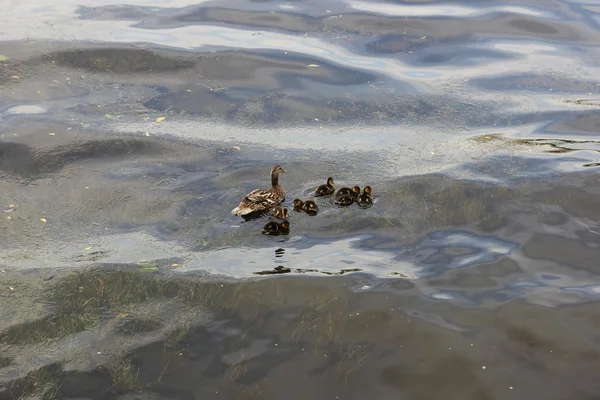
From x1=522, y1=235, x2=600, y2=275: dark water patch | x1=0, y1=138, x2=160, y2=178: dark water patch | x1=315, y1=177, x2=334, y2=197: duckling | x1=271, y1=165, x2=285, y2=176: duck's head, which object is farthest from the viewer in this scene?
x1=0, y1=138, x2=160, y2=178: dark water patch

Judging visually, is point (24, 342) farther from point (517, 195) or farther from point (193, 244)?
point (517, 195)

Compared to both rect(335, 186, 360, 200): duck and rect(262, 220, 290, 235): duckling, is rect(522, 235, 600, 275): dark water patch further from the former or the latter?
rect(262, 220, 290, 235): duckling

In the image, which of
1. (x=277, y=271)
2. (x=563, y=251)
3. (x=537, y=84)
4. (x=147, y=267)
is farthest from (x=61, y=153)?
(x=537, y=84)

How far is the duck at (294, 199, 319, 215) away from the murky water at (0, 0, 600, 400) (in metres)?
0.20

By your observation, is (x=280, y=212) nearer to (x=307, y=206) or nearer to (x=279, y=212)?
(x=279, y=212)

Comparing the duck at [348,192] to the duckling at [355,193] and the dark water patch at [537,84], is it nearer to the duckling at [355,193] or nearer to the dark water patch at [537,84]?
the duckling at [355,193]

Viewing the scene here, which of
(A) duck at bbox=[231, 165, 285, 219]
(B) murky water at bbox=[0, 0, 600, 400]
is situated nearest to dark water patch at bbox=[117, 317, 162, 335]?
(B) murky water at bbox=[0, 0, 600, 400]

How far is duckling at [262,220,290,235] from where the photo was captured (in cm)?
817

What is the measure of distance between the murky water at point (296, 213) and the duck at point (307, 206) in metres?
0.20

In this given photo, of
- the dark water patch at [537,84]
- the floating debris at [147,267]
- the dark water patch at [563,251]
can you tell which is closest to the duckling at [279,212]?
the floating debris at [147,267]

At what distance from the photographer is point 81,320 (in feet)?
22.0

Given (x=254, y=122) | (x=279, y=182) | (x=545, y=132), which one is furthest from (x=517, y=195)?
(x=254, y=122)

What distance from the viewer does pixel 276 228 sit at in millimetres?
8227

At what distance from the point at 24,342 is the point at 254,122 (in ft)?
17.7
